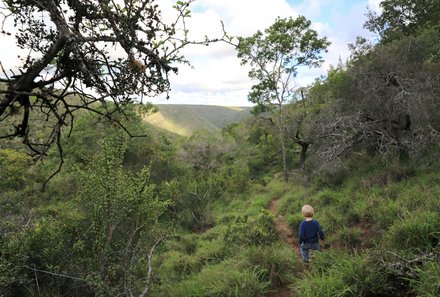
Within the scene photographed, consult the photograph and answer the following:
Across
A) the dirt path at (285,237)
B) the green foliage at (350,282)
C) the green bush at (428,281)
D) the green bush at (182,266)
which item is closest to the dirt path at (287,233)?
the dirt path at (285,237)

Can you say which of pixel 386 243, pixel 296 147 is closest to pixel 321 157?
pixel 386 243

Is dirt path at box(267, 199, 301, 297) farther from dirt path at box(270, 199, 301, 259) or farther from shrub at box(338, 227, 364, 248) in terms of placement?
shrub at box(338, 227, 364, 248)

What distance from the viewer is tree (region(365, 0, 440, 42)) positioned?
645 inches

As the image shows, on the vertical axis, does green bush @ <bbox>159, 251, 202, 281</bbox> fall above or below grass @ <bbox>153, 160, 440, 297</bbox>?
below

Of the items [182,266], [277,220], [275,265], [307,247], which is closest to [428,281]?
[307,247]

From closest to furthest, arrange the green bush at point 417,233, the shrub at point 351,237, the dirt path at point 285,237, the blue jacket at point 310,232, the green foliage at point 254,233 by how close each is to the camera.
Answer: the green bush at point 417,233
the dirt path at point 285,237
the blue jacket at point 310,232
the shrub at point 351,237
the green foliage at point 254,233

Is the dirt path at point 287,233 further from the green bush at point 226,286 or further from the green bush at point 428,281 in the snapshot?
the green bush at point 428,281

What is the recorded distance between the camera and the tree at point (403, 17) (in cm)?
1638

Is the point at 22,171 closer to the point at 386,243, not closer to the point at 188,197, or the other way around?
the point at 188,197

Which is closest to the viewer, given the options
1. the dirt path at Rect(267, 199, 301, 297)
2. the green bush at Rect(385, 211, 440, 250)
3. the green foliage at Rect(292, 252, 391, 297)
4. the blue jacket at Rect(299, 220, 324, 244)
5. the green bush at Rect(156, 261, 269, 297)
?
the green foliage at Rect(292, 252, 391, 297)

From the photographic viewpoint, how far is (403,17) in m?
17.5

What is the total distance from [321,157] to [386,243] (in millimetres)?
6722

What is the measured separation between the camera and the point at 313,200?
11922 mm

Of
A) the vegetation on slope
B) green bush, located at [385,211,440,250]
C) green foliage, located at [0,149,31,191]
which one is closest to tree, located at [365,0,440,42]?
the vegetation on slope
